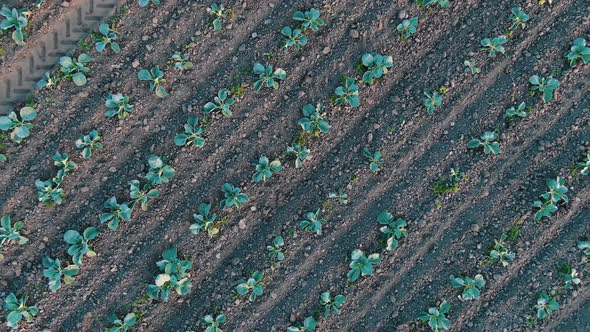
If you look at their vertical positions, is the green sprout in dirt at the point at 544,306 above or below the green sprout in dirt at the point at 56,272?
below

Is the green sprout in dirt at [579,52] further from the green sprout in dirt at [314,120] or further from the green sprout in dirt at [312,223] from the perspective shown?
the green sprout in dirt at [312,223]

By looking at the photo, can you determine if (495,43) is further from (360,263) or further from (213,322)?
(213,322)

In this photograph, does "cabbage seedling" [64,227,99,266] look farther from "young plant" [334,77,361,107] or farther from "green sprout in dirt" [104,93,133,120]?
"young plant" [334,77,361,107]

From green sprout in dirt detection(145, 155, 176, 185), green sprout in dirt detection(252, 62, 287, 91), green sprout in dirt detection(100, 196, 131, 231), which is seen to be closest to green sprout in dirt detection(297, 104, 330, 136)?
green sprout in dirt detection(252, 62, 287, 91)

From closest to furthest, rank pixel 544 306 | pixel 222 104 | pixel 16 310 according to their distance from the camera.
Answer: pixel 16 310, pixel 222 104, pixel 544 306

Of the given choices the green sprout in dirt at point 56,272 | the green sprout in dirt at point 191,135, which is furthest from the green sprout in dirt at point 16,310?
the green sprout in dirt at point 191,135

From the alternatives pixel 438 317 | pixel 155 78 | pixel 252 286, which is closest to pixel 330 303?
pixel 252 286
